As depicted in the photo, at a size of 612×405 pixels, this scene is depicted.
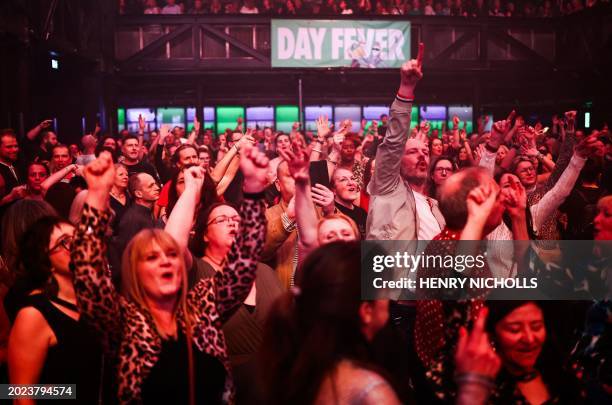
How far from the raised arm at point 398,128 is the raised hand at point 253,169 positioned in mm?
1421

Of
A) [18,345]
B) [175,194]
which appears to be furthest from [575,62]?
[18,345]

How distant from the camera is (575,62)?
17.4 m

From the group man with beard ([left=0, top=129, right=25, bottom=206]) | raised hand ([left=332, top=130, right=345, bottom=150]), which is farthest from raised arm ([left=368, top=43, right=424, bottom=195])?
man with beard ([left=0, top=129, right=25, bottom=206])

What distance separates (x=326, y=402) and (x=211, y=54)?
16060mm

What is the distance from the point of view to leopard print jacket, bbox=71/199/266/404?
2.64m

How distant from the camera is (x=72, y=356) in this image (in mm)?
2908

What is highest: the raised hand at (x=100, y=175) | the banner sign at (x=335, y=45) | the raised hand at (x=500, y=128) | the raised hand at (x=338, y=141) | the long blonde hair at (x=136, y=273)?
the banner sign at (x=335, y=45)

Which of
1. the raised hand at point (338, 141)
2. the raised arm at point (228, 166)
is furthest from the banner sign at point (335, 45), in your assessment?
the raised arm at point (228, 166)

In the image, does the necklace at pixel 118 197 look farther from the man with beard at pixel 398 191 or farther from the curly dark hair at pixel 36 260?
the curly dark hair at pixel 36 260

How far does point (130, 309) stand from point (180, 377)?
318 mm

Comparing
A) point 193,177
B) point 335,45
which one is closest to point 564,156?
point 193,177

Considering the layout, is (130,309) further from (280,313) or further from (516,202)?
(516,202)

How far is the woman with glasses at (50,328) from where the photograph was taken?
2848 mm

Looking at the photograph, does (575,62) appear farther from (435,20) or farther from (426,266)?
(426,266)
